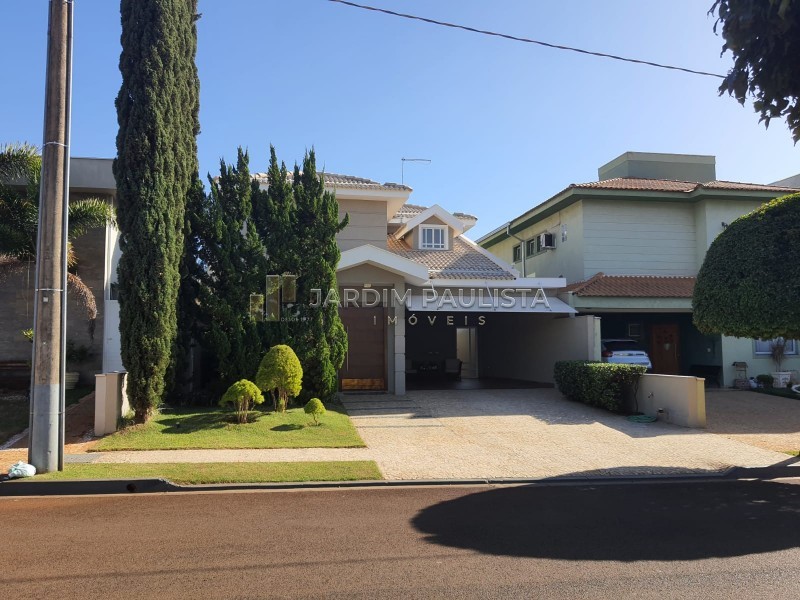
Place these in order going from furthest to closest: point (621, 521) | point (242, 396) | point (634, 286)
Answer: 1. point (634, 286)
2. point (242, 396)
3. point (621, 521)

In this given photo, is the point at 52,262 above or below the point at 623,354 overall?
above

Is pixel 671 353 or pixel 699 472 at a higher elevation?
pixel 671 353

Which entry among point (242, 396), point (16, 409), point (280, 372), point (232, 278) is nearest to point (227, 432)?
point (242, 396)

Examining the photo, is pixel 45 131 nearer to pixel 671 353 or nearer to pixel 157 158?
pixel 157 158

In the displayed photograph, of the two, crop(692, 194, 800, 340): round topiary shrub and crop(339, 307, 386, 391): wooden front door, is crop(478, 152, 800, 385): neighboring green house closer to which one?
crop(339, 307, 386, 391): wooden front door

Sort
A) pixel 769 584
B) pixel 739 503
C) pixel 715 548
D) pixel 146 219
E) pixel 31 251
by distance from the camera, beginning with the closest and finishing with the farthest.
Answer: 1. pixel 769 584
2. pixel 715 548
3. pixel 739 503
4. pixel 146 219
5. pixel 31 251

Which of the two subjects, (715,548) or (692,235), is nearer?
(715,548)

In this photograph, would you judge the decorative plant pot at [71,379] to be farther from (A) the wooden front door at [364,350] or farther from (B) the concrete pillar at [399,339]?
(B) the concrete pillar at [399,339]

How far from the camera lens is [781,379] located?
1927 centimetres

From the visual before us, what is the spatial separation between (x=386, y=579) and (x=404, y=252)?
16.5 m

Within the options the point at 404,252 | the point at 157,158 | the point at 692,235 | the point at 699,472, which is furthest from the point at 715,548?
the point at 692,235

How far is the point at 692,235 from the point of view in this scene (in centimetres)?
2122

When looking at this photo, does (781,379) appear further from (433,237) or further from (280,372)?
(280,372)

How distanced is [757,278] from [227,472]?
859 cm
